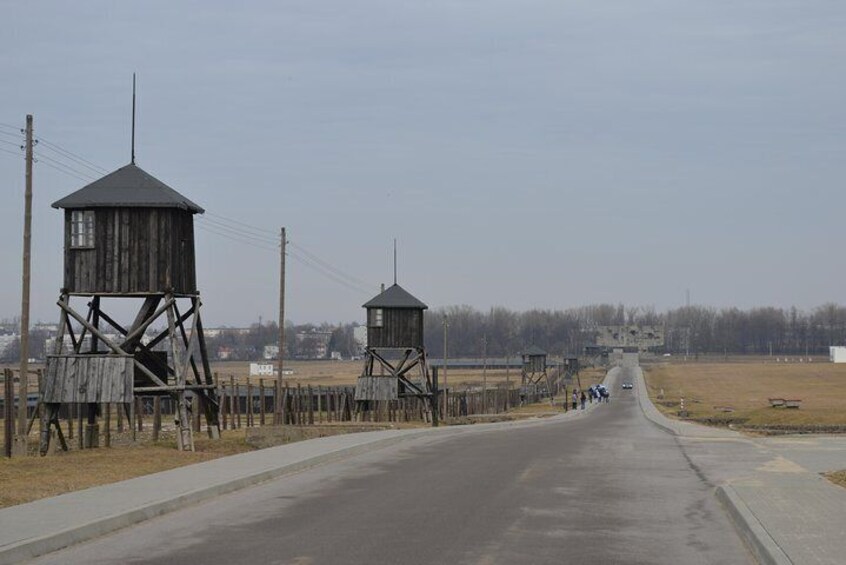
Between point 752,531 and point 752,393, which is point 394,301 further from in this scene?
point 752,393

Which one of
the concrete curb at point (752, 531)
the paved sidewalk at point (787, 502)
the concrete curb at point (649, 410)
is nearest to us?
the concrete curb at point (752, 531)

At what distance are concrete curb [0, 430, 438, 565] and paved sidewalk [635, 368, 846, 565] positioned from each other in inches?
290

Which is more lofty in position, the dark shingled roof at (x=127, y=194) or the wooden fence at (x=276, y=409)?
the dark shingled roof at (x=127, y=194)

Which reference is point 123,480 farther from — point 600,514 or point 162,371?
point 162,371

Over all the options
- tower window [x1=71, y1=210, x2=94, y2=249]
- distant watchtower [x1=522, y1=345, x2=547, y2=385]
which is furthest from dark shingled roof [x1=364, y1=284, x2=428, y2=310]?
distant watchtower [x1=522, y1=345, x2=547, y2=385]

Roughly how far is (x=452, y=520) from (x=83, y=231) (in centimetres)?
1867

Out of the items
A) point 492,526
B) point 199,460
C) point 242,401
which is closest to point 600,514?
point 492,526

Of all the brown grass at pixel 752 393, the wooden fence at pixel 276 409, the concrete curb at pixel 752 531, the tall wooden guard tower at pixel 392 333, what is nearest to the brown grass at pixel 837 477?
the concrete curb at pixel 752 531

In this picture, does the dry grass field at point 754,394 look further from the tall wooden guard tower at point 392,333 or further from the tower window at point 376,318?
the tower window at point 376,318

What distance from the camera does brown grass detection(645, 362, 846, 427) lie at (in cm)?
5416

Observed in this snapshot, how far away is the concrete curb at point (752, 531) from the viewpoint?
1160 cm

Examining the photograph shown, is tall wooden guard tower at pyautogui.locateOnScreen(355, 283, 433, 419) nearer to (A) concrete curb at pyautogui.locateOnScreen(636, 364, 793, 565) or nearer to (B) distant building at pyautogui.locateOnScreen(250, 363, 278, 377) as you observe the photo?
(A) concrete curb at pyautogui.locateOnScreen(636, 364, 793, 565)

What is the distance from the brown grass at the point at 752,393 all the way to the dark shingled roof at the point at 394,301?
1576cm

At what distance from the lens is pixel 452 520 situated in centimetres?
1468
